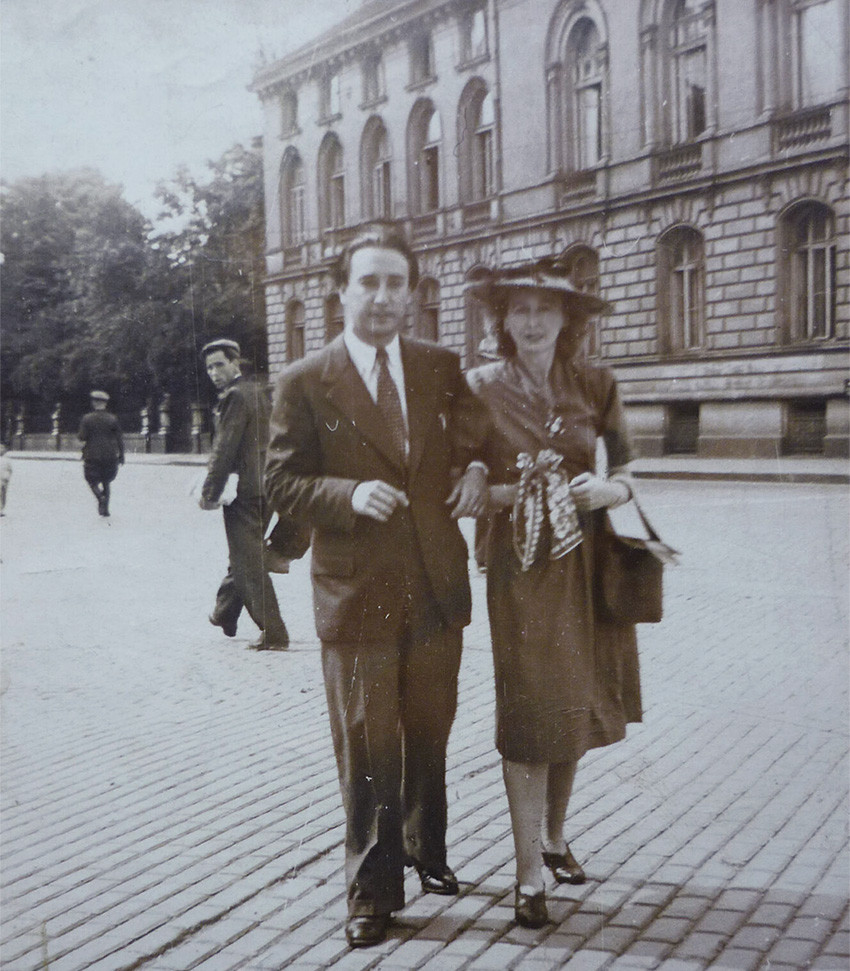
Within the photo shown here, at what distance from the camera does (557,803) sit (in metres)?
3.35

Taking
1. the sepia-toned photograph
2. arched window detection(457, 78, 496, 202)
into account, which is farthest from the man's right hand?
arched window detection(457, 78, 496, 202)

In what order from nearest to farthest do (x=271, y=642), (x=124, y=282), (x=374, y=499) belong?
1. (x=374, y=499)
2. (x=124, y=282)
3. (x=271, y=642)

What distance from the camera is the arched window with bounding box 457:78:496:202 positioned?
3.71 metres

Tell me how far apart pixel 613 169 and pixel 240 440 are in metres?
1.65

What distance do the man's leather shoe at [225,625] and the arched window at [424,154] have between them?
1.91m

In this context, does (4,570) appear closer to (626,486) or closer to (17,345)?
(17,345)

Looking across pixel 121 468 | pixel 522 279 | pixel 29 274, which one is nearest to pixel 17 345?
pixel 29 274

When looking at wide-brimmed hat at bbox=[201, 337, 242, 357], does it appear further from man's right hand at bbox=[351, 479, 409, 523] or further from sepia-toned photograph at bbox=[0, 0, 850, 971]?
man's right hand at bbox=[351, 479, 409, 523]

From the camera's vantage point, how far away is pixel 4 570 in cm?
484

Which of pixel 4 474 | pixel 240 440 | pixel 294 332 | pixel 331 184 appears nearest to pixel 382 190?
pixel 331 184

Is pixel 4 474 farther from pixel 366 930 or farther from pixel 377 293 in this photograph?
pixel 366 930

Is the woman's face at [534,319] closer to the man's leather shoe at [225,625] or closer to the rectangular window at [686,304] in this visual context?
the rectangular window at [686,304]

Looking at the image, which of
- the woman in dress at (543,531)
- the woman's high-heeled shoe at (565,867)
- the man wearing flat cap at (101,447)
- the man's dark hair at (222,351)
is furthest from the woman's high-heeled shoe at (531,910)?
the man wearing flat cap at (101,447)

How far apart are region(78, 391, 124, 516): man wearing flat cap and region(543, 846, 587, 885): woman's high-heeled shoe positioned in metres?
2.33
